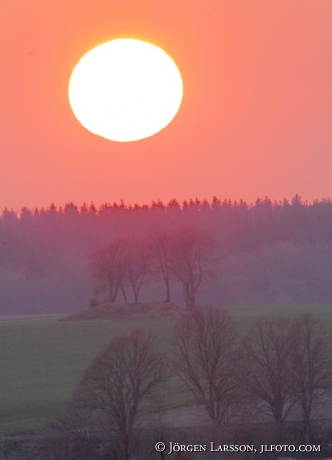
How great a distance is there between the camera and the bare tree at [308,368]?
861 inches

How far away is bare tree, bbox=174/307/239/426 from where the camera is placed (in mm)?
22616

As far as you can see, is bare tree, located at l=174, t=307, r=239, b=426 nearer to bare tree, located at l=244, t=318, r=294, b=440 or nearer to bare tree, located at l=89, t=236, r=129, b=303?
bare tree, located at l=244, t=318, r=294, b=440

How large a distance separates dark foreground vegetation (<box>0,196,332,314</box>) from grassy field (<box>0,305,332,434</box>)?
20186mm

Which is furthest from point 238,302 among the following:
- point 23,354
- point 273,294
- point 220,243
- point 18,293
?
point 23,354

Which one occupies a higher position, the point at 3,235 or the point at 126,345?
the point at 3,235

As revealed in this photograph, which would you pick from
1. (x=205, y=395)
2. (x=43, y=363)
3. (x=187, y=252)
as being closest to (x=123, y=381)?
(x=205, y=395)

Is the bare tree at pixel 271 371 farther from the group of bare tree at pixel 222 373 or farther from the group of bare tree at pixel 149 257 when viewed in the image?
the group of bare tree at pixel 149 257

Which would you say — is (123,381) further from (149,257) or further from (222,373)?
(149,257)

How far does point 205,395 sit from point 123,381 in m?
3.22

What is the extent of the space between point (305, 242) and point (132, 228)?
34053 mm

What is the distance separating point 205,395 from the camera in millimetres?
22984

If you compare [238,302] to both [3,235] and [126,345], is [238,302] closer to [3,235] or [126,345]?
[3,235]

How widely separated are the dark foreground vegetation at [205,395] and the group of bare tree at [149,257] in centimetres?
5322

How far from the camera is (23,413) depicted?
79.9 feet
